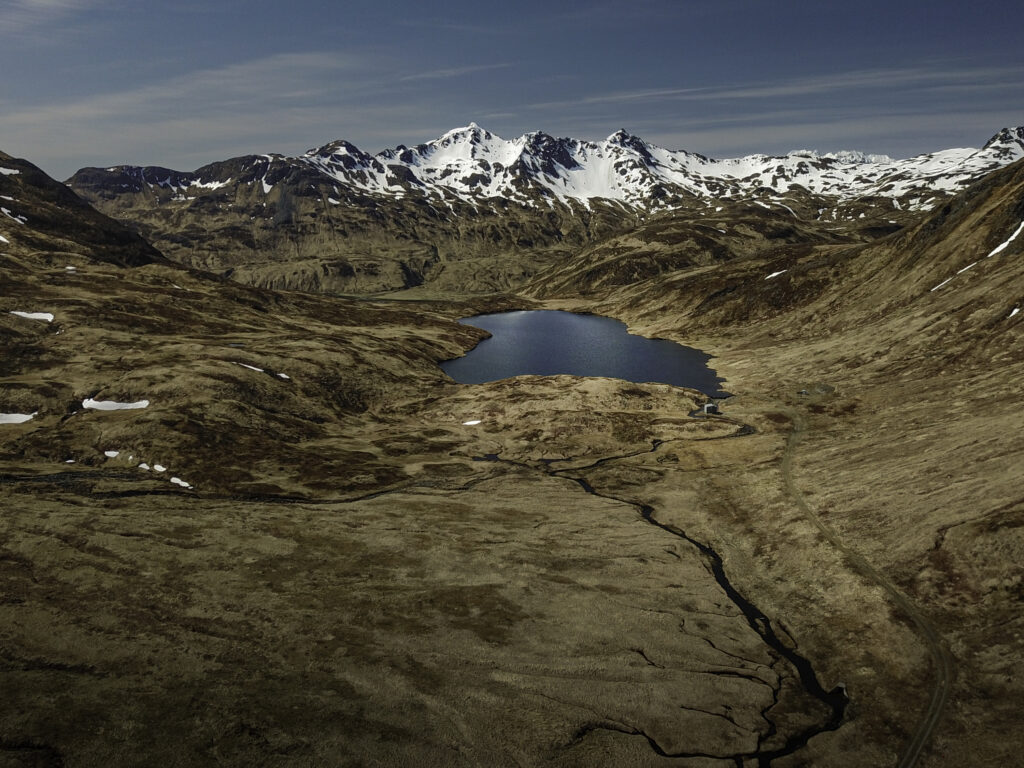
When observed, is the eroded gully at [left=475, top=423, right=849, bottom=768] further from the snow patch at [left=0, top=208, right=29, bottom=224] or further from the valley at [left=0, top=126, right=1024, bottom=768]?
the snow patch at [left=0, top=208, right=29, bottom=224]

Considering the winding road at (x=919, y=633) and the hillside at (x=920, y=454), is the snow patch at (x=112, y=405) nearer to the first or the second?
the hillside at (x=920, y=454)

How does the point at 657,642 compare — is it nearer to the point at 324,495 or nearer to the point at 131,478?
the point at 324,495

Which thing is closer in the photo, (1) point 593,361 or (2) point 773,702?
(2) point 773,702

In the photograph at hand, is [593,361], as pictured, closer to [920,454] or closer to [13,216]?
[920,454]

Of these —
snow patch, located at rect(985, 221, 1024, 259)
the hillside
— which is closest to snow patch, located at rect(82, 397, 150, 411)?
the hillside

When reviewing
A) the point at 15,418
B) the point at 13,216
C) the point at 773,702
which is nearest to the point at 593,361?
the point at 15,418
